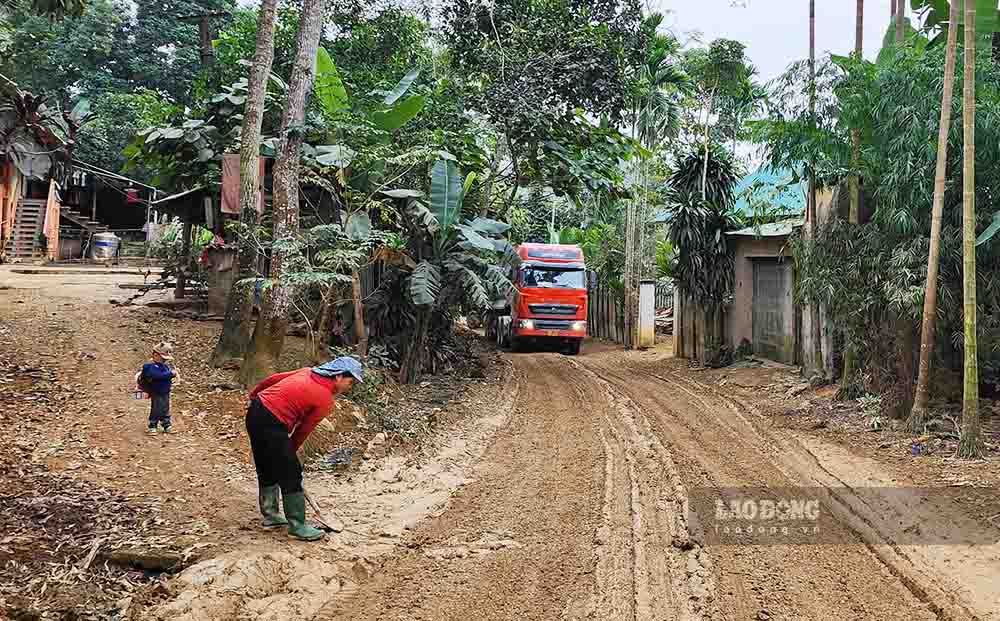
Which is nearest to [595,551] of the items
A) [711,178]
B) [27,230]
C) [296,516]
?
[296,516]

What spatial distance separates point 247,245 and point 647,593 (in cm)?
722

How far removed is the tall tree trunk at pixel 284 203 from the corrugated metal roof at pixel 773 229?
9187mm

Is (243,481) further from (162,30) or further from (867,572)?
(162,30)

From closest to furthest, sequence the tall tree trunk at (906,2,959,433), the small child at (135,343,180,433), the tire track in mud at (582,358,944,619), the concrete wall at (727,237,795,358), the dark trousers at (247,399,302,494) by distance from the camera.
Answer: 1. the tire track in mud at (582,358,944,619)
2. the dark trousers at (247,399,302,494)
3. the small child at (135,343,180,433)
4. the tall tree trunk at (906,2,959,433)
5. the concrete wall at (727,237,795,358)

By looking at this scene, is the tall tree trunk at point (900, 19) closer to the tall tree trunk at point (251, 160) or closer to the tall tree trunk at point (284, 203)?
the tall tree trunk at point (284, 203)

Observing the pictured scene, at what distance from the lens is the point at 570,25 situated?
16.8 m

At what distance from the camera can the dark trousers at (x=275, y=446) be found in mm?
5891

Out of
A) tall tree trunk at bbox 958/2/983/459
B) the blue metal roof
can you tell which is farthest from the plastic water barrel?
tall tree trunk at bbox 958/2/983/459

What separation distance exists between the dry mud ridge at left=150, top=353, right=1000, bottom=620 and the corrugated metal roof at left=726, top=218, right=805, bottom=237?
655cm

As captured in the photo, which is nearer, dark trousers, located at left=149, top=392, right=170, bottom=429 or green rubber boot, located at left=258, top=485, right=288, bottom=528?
green rubber boot, located at left=258, top=485, right=288, bottom=528

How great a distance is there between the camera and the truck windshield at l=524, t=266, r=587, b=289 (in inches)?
890

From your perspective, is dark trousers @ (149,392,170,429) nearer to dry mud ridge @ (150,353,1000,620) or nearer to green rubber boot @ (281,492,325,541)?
dry mud ridge @ (150,353,1000,620)

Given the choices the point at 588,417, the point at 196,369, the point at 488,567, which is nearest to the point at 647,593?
the point at 488,567

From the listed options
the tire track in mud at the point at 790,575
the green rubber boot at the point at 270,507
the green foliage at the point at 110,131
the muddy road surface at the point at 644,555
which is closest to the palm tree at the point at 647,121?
the muddy road surface at the point at 644,555
